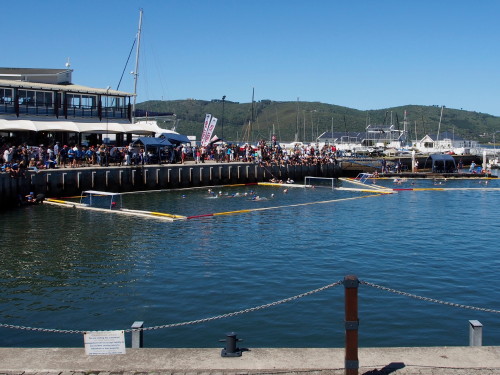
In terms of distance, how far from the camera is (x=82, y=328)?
558 inches

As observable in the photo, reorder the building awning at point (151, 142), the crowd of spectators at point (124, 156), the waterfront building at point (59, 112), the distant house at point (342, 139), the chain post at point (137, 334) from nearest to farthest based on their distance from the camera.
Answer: the chain post at point (137, 334)
the crowd of spectators at point (124, 156)
the waterfront building at point (59, 112)
the building awning at point (151, 142)
the distant house at point (342, 139)

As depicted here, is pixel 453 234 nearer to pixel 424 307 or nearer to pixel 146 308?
pixel 424 307

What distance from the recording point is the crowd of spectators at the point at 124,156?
40.3m

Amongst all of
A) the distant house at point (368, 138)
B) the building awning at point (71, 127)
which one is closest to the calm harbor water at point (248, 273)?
the building awning at point (71, 127)

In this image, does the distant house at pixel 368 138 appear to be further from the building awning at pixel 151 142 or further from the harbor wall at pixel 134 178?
the building awning at pixel 151 142

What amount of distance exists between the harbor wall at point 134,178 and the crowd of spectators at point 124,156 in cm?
87

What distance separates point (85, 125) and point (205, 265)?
1309 inches

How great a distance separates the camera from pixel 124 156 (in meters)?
48.6

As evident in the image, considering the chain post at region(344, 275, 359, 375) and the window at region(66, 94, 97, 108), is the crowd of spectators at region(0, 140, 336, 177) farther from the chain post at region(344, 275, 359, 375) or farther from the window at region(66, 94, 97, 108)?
the chain post at region(344, 275, 359, 375)

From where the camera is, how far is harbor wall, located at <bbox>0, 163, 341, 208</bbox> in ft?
128

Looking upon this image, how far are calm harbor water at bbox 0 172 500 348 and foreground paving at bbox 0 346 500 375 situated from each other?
4.18 metres

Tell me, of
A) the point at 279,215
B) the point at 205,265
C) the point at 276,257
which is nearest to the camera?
the point at 205,265

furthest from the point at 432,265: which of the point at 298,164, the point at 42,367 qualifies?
the point at 298,164

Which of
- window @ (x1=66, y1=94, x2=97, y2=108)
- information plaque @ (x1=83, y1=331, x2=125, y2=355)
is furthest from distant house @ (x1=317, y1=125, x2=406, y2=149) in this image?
information plaque @ (x1=83, y1=331, x2=125, y2=355)
